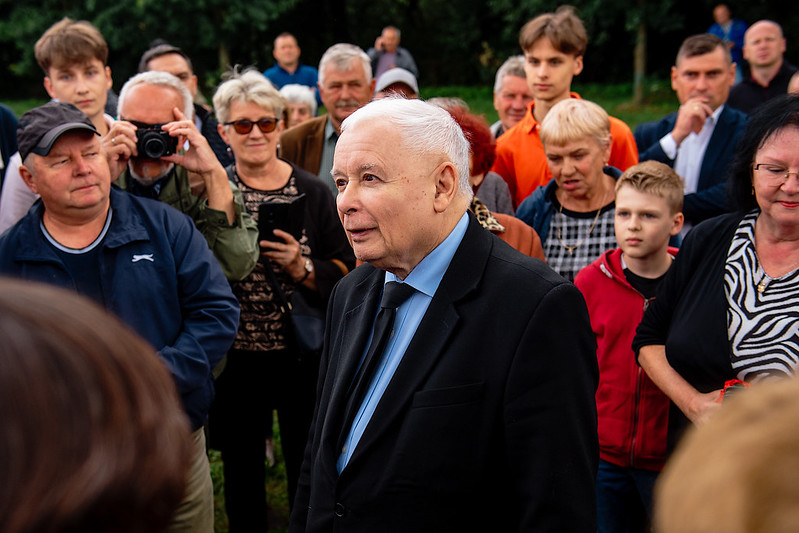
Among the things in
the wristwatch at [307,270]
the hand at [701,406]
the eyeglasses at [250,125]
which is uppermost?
the eyeglasses at [250,125]

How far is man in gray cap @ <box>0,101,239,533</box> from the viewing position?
2.93m

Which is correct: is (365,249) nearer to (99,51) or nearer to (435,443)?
(435,443)

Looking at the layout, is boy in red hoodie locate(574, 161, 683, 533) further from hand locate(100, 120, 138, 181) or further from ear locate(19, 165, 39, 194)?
ear locate(19, 165, 39, 194)

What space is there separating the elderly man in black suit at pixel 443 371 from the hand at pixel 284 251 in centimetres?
147

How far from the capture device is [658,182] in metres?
3.44

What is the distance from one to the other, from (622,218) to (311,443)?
1836 millimetres

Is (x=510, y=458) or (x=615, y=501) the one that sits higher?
(x=510, y=458)

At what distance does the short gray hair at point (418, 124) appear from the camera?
2.18m

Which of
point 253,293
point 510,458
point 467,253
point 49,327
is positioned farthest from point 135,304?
point 49,327

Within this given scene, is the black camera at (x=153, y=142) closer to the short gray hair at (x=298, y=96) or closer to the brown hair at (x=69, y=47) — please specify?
the brown hair at (x=69, y=47)

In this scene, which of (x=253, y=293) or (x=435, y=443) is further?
(x=253, y=293)

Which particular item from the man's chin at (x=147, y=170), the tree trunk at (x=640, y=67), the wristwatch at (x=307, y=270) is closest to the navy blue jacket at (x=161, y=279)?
the man's chin at (x=147, y=170)

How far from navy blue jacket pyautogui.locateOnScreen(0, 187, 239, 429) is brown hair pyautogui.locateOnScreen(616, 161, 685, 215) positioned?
191cm

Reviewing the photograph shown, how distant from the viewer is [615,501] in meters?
3.31
